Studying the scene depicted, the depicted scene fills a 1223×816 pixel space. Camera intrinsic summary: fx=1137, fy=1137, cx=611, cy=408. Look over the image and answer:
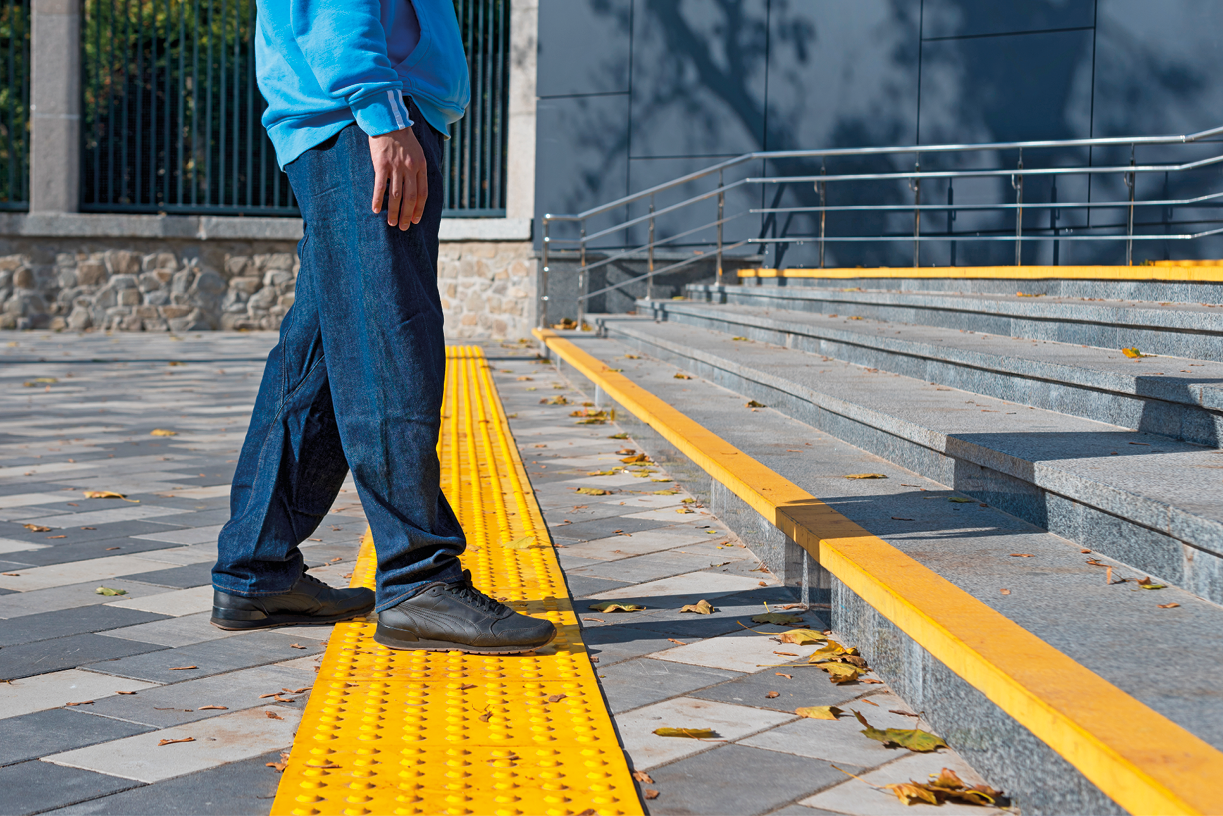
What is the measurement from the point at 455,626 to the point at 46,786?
950mm

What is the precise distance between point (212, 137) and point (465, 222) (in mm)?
3718

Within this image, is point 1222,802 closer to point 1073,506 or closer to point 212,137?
point 1073,506

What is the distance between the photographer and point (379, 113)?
2.59 meters

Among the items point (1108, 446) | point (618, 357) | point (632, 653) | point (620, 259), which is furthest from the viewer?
point (620, 259)

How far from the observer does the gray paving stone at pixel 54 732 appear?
218 cm

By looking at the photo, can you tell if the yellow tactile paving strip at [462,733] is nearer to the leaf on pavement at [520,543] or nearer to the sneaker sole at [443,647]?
the sneaker sole at [443,647]

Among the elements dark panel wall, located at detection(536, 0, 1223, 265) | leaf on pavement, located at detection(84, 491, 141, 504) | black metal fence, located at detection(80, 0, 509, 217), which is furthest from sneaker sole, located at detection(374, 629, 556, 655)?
black metal fence, located at detection(80, 0, 509, 217)

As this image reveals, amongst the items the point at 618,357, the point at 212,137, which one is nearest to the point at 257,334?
the point at 212,137

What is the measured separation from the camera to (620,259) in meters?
13.6

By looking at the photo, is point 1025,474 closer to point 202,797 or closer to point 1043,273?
point 202,797

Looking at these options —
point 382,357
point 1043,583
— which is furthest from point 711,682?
point 382,357

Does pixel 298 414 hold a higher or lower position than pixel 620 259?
lower

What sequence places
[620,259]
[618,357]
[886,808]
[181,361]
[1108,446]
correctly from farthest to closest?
[620,259] → [181,361] → [618,357] → [1108,446] → [886,808]

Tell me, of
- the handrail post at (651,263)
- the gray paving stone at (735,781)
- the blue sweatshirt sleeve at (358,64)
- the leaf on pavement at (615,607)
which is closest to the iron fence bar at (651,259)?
the handrail post at (651,263)
